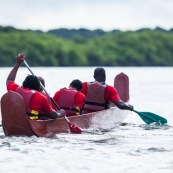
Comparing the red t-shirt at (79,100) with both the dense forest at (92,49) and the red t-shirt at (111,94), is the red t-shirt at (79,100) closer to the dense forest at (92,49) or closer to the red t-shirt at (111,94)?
the red t-shirt at (111,94)

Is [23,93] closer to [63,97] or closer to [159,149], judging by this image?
Result: [63,97]

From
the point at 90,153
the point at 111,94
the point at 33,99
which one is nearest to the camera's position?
the point at 90,153

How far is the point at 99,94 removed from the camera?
15344 mm

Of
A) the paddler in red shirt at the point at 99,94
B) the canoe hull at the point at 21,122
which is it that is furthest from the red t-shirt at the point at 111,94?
the canoe hull at the point at 21,122

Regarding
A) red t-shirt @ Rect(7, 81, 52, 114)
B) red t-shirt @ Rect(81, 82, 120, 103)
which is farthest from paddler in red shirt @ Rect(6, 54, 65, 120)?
red t-shirt @ Rect(81, 82, 120, 103)

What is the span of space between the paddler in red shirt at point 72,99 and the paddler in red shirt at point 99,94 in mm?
719

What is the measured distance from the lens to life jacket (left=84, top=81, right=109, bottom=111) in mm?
15305

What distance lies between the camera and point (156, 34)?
10544 cm

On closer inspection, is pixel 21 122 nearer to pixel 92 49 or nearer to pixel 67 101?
pixel 67 101

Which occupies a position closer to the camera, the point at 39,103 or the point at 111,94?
the point at 39,103

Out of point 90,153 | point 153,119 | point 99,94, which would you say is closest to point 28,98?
point 90,153

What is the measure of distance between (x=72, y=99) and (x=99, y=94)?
3.42ft

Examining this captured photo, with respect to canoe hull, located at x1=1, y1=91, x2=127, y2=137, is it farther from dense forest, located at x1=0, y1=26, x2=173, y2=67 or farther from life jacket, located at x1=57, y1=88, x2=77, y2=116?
dense forest, located at x1=0, y1=26, x2=173, y2=67

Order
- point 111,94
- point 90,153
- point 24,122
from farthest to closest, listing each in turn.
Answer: point 111,94 → point 24,122 → point 90,153
